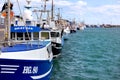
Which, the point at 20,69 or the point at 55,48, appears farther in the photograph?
the point at 55,48

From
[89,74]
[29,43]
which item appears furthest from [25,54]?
[89,74]

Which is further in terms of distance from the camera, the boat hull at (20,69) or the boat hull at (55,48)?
the boat hull at (55,48)

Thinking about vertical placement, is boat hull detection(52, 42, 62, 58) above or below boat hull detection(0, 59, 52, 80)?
below

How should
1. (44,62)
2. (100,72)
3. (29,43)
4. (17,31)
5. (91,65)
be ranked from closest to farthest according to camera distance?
1. (44,62)
2. (29,43)
3. (17,31)
4. (100,72)
5. (91,65)

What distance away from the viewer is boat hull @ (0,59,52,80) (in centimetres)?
1756

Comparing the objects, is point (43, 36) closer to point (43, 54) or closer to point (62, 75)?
point (62, 75)

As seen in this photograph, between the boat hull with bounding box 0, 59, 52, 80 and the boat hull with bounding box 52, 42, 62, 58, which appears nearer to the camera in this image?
the boat hull with bounding box 0, 59, 52, 80

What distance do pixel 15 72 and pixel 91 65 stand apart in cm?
2208

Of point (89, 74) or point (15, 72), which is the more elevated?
point (15, 72)

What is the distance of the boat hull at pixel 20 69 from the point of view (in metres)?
17.6

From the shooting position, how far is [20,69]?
18.0 meters

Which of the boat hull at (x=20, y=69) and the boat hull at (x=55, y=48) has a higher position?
the boat hull at (x=20, y=69)

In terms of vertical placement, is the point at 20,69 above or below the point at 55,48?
above

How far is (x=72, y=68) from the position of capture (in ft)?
120
